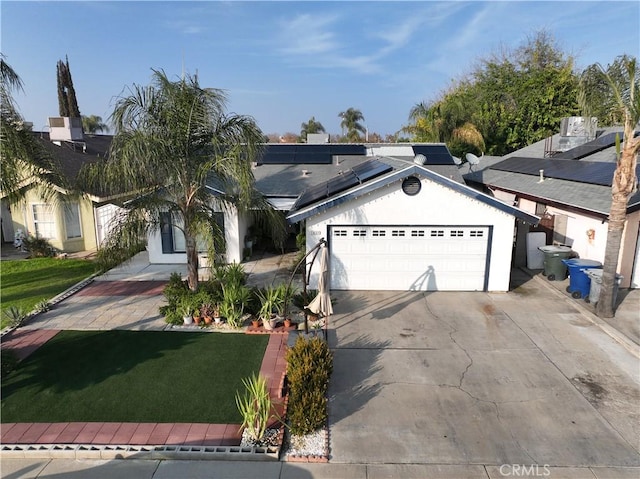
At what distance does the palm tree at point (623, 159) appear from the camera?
9773 mm

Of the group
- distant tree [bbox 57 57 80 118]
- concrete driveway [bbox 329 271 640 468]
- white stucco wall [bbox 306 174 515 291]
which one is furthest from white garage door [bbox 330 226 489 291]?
distant tree [bbox 57 57 80 118]

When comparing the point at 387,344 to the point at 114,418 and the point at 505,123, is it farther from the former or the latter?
the point at 505,123

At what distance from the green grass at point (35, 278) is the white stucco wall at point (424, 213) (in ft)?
27.7

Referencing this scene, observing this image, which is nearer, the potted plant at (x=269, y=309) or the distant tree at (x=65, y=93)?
the potted plant at (x=269, y=309)

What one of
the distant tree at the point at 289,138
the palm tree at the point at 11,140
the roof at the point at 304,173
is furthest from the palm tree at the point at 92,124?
the palm tree at the point at 11,140

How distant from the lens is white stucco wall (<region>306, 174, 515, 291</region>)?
1295 cm

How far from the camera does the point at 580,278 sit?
12.5 metres

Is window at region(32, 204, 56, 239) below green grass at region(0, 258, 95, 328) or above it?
above

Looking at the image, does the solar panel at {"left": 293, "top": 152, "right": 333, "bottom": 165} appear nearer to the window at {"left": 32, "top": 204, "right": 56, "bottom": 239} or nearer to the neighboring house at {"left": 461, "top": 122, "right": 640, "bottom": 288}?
the neighboring house at {"left": 461, "top": 122, "right": 640, "bottom": 288}

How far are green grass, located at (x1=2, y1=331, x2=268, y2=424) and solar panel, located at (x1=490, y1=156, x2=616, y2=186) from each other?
12.9 meters

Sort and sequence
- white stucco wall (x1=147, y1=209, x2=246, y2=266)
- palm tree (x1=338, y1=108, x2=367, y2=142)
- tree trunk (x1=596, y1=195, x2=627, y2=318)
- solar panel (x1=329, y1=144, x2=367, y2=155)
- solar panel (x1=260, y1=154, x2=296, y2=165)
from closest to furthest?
1. tree trunk (x1=596, y1=195, x2=627, y2=318)
2. white stucco wall (x1=147, y1=209, x2=246, y2=266)
3. solar panel (x1=260, y1=154, x2=296, y2=165)
4. solar panel (x1=329, y1=144, x2=367, y2=155)
5. palm tree (x1=338, y1=108, x2=367, y2=142)

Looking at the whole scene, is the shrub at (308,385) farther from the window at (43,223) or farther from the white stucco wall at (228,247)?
the window at (43,223)

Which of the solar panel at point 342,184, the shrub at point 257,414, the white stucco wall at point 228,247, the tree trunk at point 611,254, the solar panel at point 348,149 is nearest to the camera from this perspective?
the shrub at point 257,414

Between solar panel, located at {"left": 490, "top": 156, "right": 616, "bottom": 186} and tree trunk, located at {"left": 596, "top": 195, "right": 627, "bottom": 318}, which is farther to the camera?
solar panel, located at {"left": 490, "top": 156, "right": 616, "bottom": 186}
